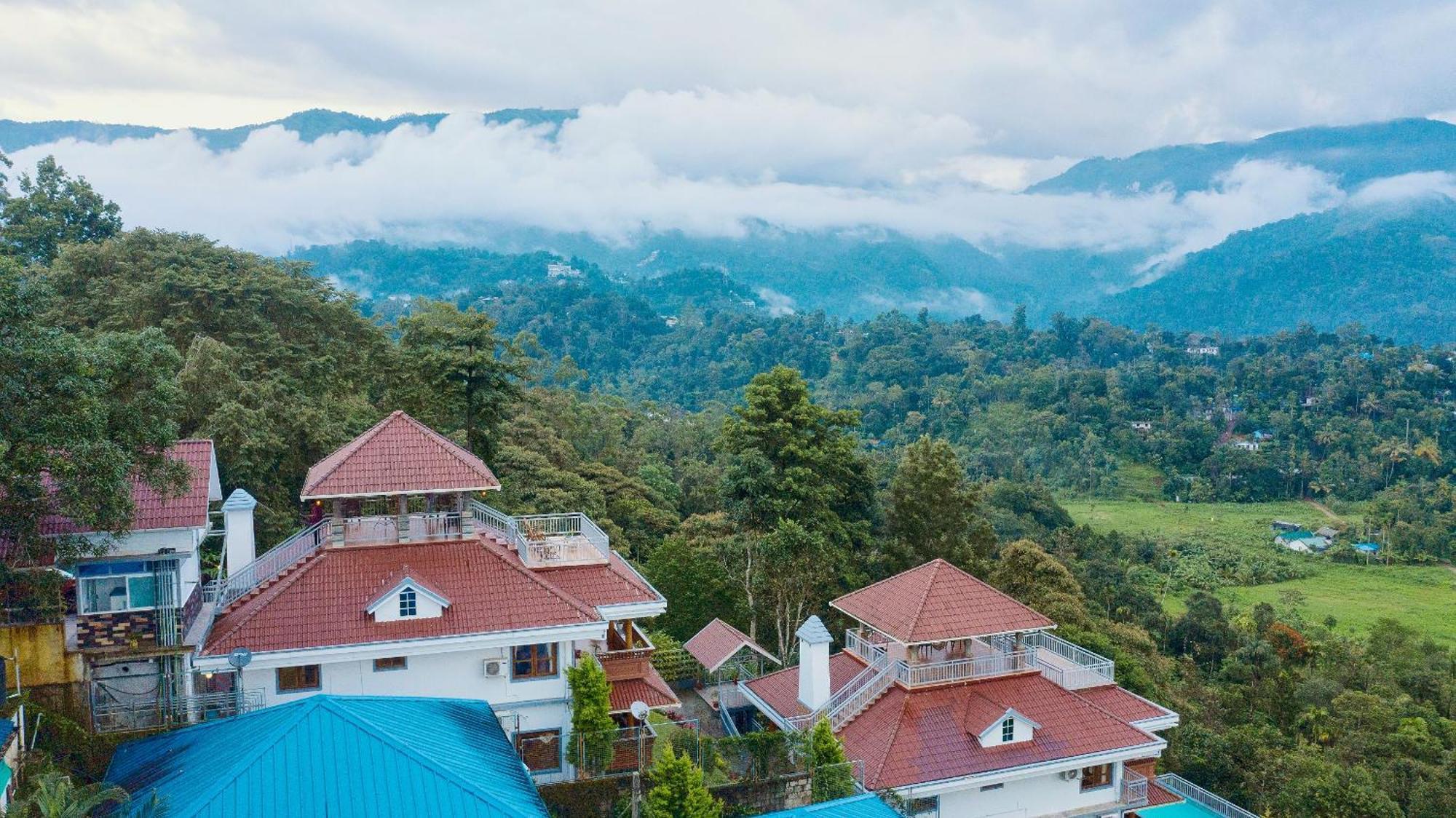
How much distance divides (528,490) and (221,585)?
15.8m

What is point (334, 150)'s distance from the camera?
195500 mm

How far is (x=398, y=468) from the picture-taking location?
17.6 metres

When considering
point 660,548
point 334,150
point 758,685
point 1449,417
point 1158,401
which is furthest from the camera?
point 334,150

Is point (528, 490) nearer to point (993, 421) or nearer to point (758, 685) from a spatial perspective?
point (758, 685)

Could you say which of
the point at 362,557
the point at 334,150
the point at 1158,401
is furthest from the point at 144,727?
the point at 334,150

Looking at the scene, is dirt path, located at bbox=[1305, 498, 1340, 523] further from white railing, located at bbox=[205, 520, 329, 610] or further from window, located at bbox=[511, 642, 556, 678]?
white railing, located at bbox=[205, 520, 329, 610]

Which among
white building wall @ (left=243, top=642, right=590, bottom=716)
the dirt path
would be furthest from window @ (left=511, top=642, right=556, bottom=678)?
the dirt path

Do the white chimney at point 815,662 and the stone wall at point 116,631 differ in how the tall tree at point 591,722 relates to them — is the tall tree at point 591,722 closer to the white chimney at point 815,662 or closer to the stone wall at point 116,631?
the white chimney at point 815,662

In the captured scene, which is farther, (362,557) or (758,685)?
(758,685)

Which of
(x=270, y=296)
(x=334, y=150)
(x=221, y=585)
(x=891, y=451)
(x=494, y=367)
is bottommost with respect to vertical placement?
(x=891, y=451)

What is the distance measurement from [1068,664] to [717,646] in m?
8.47

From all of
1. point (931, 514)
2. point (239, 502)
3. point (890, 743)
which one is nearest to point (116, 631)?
point (239, 502)

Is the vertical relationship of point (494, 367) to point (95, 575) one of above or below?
above

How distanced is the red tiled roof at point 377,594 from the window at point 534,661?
0.58 meters
